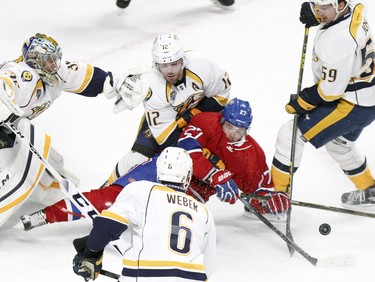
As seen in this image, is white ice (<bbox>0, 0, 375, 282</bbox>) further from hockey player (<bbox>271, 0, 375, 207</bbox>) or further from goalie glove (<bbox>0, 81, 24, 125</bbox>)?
goalie glove (<bbox>0, 81, 24, 125</bbox>)

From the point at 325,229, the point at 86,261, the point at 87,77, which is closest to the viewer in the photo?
the point at 86,261

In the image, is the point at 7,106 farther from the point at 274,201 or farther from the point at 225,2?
the point at 225,2

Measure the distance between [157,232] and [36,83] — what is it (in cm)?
150

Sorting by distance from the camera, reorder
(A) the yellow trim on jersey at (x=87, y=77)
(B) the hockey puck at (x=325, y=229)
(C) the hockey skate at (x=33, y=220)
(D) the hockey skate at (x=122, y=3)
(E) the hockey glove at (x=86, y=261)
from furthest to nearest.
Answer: (D) the hockey skate at (x=122, y=3) < (A) the yellow trim on jersey at (x=87, y=77) < (B) the hockey puck at (x=325, y=229) < (C) the hockey skate at (x=33, y=220) < (E) the hockey glove at (x=86, y=261)

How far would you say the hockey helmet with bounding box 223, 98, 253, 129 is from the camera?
4.57 meters

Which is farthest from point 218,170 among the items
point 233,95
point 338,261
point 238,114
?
point 233,95

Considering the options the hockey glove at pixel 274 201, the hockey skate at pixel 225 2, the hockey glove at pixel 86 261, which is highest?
the hockey glove at pixel 86 261

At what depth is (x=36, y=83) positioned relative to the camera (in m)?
4.74

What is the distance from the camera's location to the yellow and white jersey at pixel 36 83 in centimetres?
466

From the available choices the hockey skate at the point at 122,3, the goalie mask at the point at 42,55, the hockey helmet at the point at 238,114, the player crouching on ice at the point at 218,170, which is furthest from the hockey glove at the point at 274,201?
the hockey skate at the point at 122,3

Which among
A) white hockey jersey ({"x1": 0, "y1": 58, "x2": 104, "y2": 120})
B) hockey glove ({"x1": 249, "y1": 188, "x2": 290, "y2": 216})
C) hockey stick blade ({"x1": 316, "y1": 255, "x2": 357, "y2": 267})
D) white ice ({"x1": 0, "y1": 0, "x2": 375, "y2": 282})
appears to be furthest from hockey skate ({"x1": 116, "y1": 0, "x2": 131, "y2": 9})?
hockey stick blade ({"x1": 316, "y1": 255, "x2": 357, "y2": 267})

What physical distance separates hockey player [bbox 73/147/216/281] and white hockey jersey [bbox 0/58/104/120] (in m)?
1.28

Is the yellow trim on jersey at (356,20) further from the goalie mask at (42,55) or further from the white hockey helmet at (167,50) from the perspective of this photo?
the goalie mask at (42,55)

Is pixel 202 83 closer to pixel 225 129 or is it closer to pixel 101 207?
pixel 225 129
